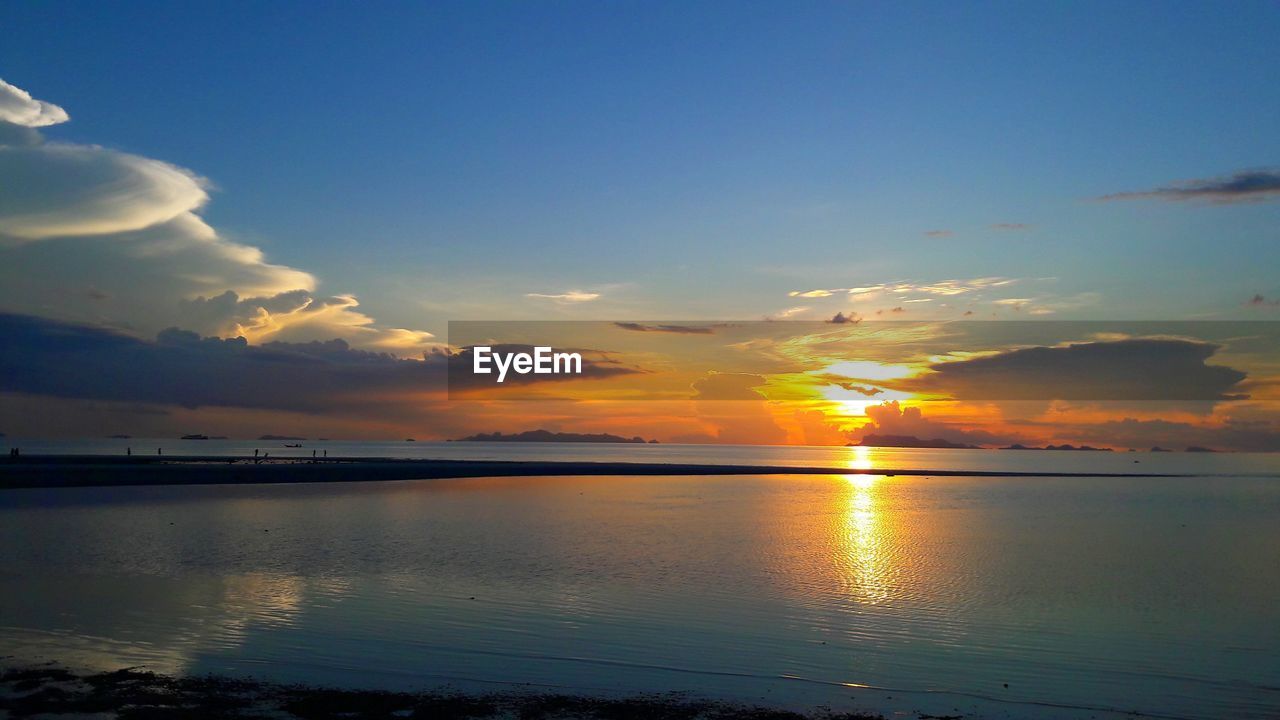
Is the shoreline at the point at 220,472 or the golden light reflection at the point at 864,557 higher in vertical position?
the shoreline at the point at 220,472

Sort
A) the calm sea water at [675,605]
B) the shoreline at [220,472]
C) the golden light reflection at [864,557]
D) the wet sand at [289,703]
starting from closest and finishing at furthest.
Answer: the wet sand at [289,703] → the calm sea water at [675,605] → the golden light reflection at [864,557] → the shoreline at [220,472]

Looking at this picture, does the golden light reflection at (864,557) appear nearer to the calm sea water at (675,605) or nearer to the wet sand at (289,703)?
the calm sea water at (675,605)

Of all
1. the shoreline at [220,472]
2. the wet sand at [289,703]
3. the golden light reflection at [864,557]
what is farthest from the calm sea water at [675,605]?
the shoreline at [220,472]

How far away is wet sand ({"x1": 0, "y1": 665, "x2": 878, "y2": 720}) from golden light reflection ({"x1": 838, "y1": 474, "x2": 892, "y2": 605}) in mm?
10461

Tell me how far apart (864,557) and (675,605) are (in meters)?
12.6

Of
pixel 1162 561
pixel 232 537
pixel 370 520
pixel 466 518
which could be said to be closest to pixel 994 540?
pixel 1162 561

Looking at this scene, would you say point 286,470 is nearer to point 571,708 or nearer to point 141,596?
point 141,596

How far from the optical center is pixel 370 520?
40469 mm

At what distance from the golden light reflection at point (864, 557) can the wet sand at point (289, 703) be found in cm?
1046

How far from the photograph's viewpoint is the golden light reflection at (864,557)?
2303 centimetres

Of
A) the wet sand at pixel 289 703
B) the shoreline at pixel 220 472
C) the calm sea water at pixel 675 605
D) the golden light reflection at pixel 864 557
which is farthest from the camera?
the shoreline at pixel 220 472

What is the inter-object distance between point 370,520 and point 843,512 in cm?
2707

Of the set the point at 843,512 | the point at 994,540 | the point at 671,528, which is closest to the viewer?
the point at 994,540

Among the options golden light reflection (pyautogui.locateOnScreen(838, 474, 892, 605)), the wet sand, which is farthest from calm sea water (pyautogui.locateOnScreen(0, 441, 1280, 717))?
the wet sand
